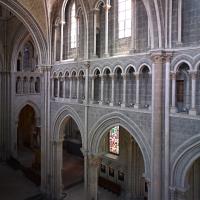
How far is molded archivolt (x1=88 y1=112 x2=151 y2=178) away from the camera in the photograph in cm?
1054

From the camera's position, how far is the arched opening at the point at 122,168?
16.4m

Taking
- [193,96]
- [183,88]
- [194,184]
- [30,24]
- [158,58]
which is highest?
[30,24]

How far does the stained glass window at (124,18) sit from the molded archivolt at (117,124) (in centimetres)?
380

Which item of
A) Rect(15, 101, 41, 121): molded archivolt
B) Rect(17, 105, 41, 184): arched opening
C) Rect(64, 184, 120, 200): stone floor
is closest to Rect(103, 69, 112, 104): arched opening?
Rect(64, 184, 120, 200): stone floor

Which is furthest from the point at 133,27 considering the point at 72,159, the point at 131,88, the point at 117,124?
the point at 72,159

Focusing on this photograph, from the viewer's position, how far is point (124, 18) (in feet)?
39.1

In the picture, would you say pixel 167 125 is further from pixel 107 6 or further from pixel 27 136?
pixel 27 136

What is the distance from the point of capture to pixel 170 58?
380 inches

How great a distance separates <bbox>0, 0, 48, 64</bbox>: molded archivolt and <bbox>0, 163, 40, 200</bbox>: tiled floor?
30.4ft

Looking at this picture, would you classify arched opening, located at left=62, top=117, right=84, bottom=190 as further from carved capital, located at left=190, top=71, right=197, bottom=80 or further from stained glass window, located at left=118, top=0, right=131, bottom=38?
carved capital, located at left=190, top=71, right=197, bottom=80

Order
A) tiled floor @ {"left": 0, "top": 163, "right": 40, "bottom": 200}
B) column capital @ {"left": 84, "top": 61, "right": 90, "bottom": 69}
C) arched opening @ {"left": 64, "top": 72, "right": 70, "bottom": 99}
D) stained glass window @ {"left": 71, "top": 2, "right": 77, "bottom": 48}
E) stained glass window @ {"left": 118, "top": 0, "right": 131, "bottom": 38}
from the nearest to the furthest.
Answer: stained glass window @ {"left": 118, "top": 0, "right": 131, "bottom": 38} < column capital @ {"left": 84, "top": 61, "right": 90, "bottom": 69} < stained glass window @ {"left": 71, "top": 2, "right": 77, "bottom": 48} < arched opening @ {"left": 64, "top": 72, "right": 70, "bottom": 99} < tiled floor @ {"left": 0, "top": 163, "right": 40, "bottom": 200}

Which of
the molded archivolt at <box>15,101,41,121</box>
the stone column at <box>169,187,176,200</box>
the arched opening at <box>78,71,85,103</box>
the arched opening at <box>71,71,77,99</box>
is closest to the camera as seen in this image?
the stone column at <box>169,187,176,200</box>

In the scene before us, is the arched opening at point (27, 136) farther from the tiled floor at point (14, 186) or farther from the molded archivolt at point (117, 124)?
the molded archivolt at point (117, 124)

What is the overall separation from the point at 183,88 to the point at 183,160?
8.79ft
